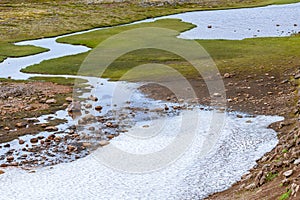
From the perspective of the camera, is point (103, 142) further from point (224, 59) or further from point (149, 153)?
point (224, 59)

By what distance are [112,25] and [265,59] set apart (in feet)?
133

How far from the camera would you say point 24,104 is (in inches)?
1470

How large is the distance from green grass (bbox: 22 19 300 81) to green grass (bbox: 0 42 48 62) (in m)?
6.43

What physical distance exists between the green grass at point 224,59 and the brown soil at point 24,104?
18.4ft

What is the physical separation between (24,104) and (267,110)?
631 inches

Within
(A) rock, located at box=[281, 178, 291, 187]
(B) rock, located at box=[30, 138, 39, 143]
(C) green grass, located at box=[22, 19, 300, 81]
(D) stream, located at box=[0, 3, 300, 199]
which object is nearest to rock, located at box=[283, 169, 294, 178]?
(A) rock, located at box=[281, 178, 291, 187]

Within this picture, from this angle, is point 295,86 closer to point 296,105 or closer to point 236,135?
point 296,105

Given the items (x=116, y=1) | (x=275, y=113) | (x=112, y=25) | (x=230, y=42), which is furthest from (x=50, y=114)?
(x=116, y=1)

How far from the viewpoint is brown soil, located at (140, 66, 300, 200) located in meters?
20.1

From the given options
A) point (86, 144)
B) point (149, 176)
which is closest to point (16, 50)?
point (86, 144)

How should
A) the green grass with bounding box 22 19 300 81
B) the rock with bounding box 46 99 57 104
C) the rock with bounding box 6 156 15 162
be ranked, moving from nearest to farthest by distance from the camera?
the rock with bounding box 6 156 15 162, the rock with bounding box 46 99 57 104, the green grass with bounding box 22 19 300 81

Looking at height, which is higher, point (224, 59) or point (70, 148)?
point (224, 59)

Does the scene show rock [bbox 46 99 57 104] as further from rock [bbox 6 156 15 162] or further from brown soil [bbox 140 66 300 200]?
rock [bbox 6 156 15 162]

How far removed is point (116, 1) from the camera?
127 meters
